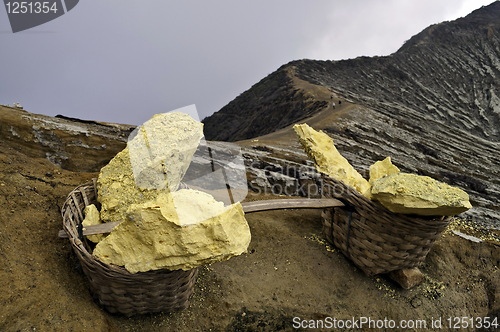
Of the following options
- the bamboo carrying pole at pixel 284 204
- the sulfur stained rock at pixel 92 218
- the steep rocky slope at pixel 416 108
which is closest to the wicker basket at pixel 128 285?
the sulfur stained rock at pixel 92 218

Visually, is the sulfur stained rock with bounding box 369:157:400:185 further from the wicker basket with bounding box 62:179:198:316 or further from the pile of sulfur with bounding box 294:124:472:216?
the wicker basket with bounding box 62:179:198:316

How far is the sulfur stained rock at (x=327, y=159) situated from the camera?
4.77 meters

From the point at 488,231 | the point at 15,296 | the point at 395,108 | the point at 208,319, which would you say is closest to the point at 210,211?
the point at 208,319

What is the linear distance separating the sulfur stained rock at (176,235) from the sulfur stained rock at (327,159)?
248 cm

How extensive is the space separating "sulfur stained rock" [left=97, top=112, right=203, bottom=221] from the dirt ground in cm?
64

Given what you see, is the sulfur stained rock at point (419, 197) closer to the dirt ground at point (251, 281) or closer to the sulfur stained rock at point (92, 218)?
the dirt ground at point (251, 281)

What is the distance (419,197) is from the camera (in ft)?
11.0

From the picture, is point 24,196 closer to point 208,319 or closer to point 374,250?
point 208,319

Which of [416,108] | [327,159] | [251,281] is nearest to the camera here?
[251,281]

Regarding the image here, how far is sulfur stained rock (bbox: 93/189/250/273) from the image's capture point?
97.3 inches

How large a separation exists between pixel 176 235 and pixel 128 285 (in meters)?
0.65

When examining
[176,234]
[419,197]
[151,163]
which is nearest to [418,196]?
[419,197]

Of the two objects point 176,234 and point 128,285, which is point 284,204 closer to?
point 176,234

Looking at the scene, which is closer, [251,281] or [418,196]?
[418,196]
